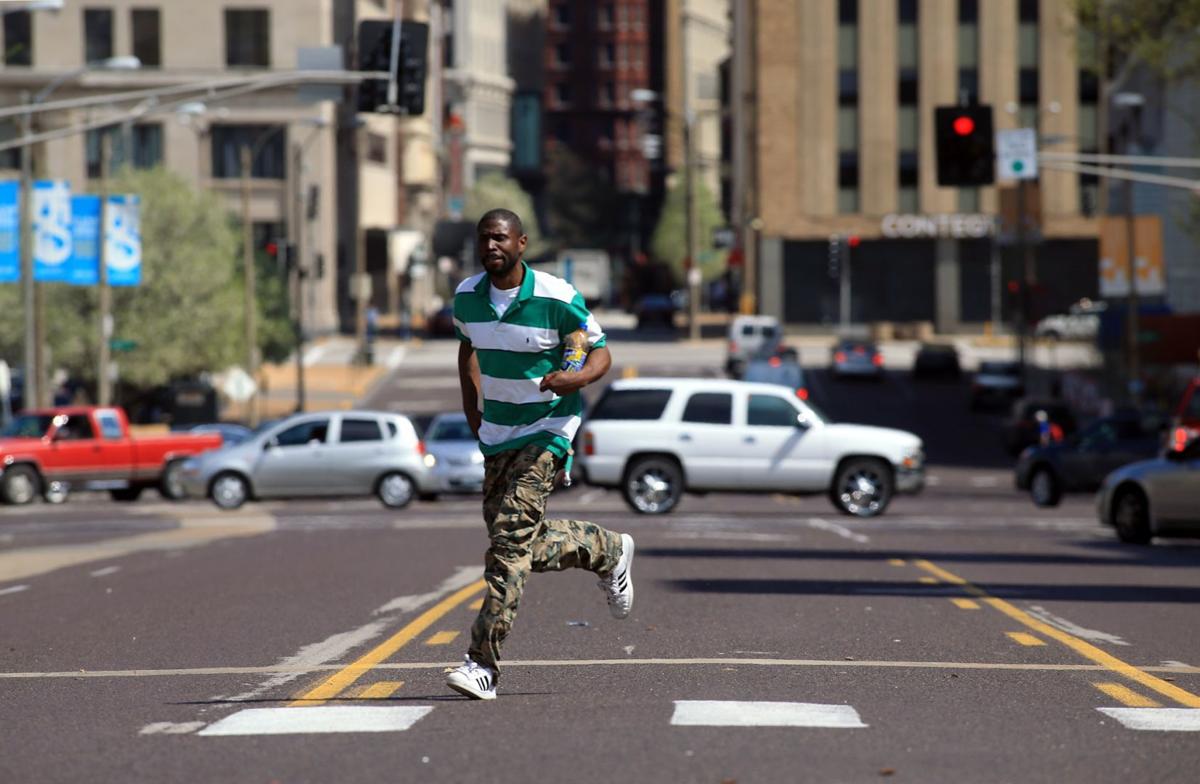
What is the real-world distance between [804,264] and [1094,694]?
285 feet

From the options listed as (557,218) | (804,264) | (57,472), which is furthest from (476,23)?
(57,472)

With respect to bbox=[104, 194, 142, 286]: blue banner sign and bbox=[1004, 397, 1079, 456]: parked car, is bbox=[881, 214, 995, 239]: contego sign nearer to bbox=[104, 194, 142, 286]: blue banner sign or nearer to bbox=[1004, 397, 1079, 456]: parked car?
bbox=[1004, 397, 1079, 456]: parked car

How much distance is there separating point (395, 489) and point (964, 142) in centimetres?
984

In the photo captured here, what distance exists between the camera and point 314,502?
35.6 m

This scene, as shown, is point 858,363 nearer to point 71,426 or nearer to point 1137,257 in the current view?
point 1137,257

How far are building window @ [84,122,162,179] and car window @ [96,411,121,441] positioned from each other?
50.3m

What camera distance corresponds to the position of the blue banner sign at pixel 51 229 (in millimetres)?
38156

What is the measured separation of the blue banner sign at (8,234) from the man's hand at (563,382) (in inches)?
1132

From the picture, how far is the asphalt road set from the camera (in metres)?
7.92

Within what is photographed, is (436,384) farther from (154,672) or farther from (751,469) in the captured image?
(154,672)

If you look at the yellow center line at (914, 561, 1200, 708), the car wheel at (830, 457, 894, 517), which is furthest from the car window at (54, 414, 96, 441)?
the yellow center line at (914, 561, 1200, 708)

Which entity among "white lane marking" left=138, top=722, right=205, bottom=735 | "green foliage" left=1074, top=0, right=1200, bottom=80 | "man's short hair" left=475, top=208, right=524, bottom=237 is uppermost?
"green foliage" left=1074, top=0, right=1200, bottom=80

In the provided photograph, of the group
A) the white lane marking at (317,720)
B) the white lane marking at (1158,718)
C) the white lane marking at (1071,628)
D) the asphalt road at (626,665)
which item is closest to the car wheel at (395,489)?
the asphalt road at (626,665)

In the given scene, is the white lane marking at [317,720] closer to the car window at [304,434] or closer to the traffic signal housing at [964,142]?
the traffic signal housing at [964,142]
